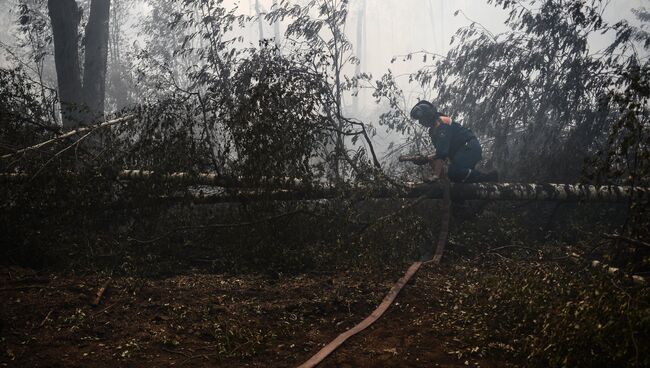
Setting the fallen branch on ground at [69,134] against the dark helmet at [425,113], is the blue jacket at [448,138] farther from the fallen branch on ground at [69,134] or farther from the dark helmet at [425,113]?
the fallen branch on ground at [69,134]

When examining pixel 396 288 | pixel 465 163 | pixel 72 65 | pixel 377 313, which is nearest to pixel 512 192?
pixel 465 163

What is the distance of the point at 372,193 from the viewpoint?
5613mm

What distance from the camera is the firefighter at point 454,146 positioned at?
20.7 feet

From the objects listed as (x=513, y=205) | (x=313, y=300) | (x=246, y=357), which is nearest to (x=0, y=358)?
(x=246, y=357)

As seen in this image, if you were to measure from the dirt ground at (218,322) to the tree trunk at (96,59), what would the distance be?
23.9 ft

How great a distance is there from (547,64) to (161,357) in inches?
328

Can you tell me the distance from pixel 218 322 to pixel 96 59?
32.5 feet

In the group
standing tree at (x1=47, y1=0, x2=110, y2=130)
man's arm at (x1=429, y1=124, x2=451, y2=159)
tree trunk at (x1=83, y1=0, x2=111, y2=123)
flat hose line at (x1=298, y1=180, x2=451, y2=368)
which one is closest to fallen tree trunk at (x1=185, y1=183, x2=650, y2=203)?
man's arm at (x1=429, y1=124, x2=451, y2=159)

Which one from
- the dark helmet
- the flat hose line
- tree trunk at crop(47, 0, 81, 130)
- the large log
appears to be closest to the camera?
the flat hose line

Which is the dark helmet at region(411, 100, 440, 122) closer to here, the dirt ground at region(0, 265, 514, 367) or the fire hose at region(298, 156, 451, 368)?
the fire hose at region(298, 156, 451, 368)

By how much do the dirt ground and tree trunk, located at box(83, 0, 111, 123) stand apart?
729cm

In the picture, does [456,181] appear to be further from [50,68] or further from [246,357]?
[50,68]

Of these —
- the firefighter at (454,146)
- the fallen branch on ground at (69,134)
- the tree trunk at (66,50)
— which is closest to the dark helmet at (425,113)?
the firefighter at (454,146)

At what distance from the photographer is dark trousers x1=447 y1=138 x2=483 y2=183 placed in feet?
20.7
